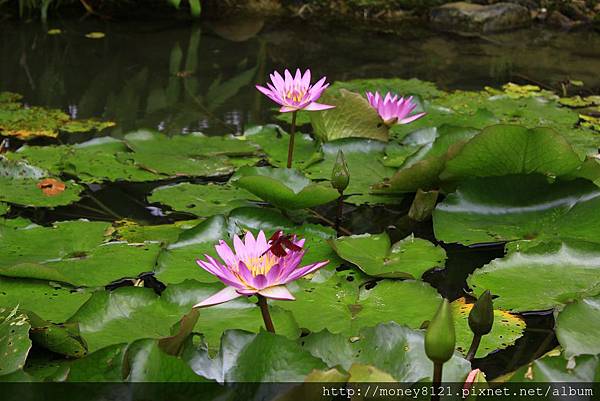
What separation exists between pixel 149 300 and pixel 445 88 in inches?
99.9

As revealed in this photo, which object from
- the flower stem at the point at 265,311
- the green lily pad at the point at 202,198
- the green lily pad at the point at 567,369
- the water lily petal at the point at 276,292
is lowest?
the green lily pad at the point at 202,198

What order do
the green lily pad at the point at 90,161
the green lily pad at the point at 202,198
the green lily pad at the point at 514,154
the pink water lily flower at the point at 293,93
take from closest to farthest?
1. the green lily pad at the point at 514,154
2. the pink water lily flower at the point at 293,93
3. the green lily pad at the point at 202,198
4. the green lily pad at the point at 90,161

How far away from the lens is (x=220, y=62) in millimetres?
3961

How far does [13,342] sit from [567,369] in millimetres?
715

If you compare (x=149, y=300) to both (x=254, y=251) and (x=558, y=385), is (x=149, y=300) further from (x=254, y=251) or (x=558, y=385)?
(x=558, y=385)

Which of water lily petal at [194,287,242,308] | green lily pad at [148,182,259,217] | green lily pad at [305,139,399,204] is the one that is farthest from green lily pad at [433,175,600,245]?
water lily petal at [194,287,242,308]

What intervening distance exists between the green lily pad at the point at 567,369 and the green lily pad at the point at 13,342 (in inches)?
25.3

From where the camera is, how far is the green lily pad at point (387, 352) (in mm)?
996

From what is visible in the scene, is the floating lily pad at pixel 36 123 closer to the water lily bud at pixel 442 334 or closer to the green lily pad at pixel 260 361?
the green lily pad at pixel 260 361

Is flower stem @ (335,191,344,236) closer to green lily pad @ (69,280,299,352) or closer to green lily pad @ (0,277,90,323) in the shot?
green lily pad @ (69,280,299,352)

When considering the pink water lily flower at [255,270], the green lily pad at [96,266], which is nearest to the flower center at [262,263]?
the pink water lily flower at [255,270]

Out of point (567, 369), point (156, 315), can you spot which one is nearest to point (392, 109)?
point (156, 315)

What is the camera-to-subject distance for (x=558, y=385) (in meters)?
0.83

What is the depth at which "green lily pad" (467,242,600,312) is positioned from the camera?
4.33 ft
